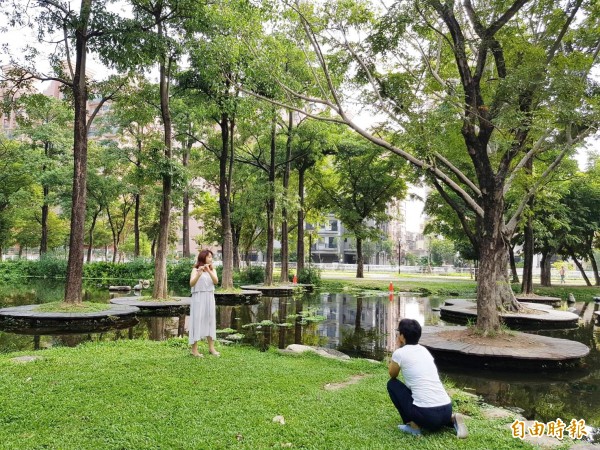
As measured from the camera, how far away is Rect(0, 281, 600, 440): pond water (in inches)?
291

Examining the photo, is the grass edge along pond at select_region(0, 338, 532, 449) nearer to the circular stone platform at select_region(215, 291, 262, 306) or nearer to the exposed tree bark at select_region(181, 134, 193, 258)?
the circular stone platform at select_region(215, 291, 262, 306)

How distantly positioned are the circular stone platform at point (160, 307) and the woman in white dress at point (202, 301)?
824cm

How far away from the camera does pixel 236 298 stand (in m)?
21.2

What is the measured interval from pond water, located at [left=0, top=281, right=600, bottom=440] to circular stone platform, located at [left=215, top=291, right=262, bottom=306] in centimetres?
63

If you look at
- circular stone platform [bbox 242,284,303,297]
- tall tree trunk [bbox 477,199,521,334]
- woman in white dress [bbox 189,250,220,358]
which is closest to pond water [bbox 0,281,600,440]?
circular stone platform [bbox 242,284,303,297]

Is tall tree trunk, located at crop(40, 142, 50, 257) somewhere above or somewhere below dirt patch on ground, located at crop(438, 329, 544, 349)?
above

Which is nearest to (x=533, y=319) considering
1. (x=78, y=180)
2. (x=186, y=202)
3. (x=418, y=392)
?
(x=418, y=392)

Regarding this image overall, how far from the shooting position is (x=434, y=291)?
28297 millimetres

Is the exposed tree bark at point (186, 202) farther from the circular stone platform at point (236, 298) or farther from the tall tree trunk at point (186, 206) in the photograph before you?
the circular stone platform at point (236, 298)

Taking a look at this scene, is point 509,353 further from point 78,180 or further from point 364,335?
point 78,180

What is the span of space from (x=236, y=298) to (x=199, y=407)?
16306mm

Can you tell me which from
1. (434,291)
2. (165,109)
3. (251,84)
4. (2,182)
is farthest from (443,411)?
(2,182)

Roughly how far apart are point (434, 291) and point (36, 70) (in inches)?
946

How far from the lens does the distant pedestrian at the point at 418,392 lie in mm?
4316
